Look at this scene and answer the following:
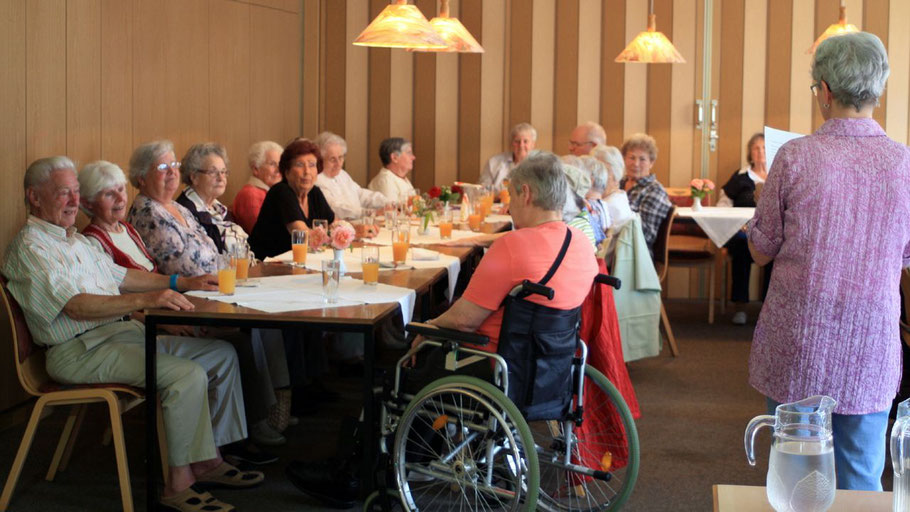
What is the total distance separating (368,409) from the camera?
3.23 m

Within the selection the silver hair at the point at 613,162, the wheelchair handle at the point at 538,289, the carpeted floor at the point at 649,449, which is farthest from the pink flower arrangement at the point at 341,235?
the silver hair at the point at 613,162

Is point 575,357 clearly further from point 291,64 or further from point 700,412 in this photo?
point 291,64

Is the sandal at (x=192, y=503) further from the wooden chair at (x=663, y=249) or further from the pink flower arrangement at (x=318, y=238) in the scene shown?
the wooden chair at (x=663, y=249)

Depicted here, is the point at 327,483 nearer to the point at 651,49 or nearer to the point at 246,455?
the point at 246,455

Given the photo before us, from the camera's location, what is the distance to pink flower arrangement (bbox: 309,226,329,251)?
483 cm

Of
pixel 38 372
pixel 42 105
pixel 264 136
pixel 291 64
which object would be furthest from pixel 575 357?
pixel 291 64

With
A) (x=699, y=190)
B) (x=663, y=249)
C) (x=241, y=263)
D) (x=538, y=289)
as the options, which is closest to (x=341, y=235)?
(x=241, y=263)

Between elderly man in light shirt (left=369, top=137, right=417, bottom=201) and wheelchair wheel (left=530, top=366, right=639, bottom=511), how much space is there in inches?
179

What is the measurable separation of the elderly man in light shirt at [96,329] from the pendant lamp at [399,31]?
1.72 m

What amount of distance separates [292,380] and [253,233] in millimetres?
1103

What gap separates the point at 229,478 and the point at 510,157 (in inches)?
213

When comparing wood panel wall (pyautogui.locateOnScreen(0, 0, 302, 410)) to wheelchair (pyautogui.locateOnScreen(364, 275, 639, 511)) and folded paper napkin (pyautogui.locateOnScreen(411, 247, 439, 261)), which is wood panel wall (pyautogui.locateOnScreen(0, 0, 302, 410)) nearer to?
folded paper napkin (pyautogui.locateOnScreen(411, 247, 439, 261))

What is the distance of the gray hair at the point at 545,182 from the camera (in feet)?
11.1

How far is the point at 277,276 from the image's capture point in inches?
162
